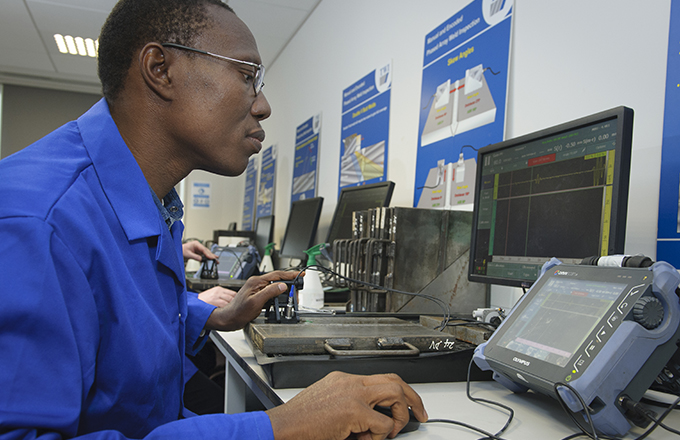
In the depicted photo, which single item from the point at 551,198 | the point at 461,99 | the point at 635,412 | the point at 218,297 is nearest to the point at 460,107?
the point at 461,99

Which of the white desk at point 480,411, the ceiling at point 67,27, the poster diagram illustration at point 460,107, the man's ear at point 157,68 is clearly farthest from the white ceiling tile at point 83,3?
the white desk at point 480,411

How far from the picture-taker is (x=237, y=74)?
2.74 feet

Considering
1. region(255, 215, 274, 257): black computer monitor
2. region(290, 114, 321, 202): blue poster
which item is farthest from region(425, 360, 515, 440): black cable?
region(255, 215, 274, 257): black computer monitor

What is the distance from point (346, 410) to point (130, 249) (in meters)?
0.36

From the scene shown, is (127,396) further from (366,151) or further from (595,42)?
(366,151)

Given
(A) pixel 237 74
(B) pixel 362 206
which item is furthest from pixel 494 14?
(A) pixel 237 74

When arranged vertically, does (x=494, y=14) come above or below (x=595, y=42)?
above

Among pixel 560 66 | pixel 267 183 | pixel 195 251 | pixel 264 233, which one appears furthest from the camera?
→ pixel 267 183

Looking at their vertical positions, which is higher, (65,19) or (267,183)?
(65,19)

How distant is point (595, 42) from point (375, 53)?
1396 mm

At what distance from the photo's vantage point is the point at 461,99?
5.74ft

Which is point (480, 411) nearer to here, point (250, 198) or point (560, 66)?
point (560, 66)

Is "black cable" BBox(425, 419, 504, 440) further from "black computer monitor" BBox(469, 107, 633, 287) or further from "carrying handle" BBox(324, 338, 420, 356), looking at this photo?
"black computer monitor" BBox(469, 107, 633, 287)

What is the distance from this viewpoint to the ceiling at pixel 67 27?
11.6ft
